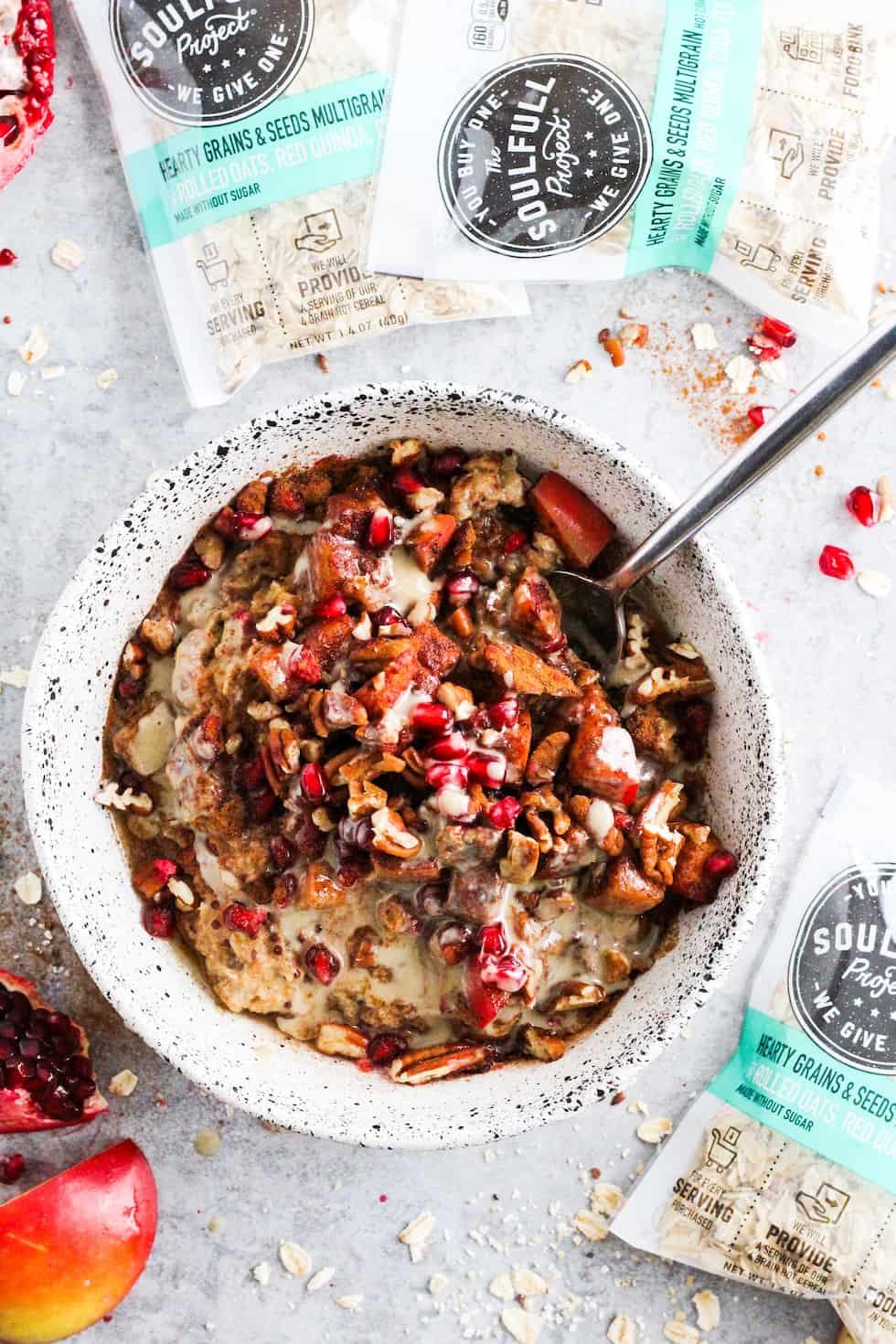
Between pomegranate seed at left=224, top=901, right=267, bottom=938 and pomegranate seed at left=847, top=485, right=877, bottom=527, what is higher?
pomegranate seed at left=847, top=485, right=877, bottom=527

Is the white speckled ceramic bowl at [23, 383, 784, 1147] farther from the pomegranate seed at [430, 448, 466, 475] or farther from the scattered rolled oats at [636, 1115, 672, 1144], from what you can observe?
the scattered rolled oats at [636, 1115, 672, 1144]

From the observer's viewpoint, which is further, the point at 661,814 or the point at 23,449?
the point at 23,449

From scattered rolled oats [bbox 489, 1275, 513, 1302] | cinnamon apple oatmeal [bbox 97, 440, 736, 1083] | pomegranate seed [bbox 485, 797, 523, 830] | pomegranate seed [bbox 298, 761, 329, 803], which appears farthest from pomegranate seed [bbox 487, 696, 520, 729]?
scattered rolled oats [bbox 489, 1275, 513, 1302]

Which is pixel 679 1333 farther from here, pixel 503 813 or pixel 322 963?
pixel 503 813

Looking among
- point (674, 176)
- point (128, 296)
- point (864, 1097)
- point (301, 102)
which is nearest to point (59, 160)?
point (128, 296)

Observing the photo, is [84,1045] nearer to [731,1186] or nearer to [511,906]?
[511,906]

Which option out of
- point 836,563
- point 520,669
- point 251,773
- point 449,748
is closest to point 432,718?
point 449,748

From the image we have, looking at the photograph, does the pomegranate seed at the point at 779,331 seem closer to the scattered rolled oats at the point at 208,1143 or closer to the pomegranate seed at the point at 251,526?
the pomegranate seed at the point at 251,526
